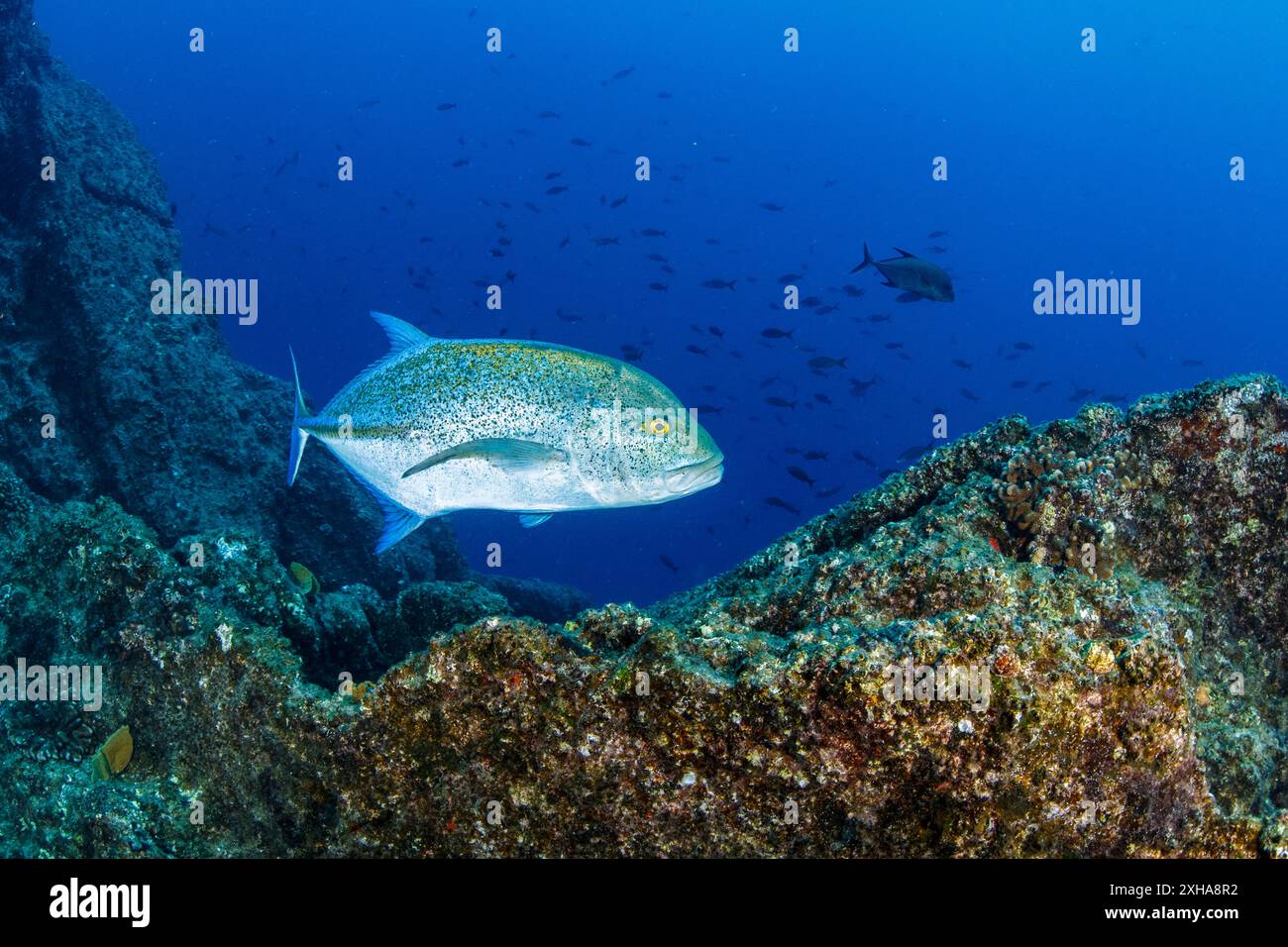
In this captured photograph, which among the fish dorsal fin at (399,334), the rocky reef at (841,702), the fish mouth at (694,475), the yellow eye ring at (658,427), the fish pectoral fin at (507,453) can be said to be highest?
the fish dorsal fin at (399,334)

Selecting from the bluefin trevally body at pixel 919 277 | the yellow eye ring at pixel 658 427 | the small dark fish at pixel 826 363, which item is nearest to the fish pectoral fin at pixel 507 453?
the yellow eye ring at pixel 658 427

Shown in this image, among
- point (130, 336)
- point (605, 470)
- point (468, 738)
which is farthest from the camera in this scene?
point (130, 336)

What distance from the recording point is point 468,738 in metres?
2.34

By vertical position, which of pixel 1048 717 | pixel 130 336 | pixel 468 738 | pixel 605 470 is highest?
pixel 130 336

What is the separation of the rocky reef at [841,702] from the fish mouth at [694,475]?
51 cm

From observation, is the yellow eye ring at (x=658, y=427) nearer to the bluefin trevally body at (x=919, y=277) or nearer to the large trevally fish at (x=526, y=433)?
the large trevally fish at (x=526, y=433)

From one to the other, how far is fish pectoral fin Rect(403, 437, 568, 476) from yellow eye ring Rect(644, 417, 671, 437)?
1.16ft

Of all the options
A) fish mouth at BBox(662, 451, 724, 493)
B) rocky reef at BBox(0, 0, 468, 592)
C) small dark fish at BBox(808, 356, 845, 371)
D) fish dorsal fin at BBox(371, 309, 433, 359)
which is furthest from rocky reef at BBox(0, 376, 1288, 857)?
small dark fish at BBox(808, 356, 845, 371)

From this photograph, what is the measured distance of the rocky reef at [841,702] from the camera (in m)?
1.95
